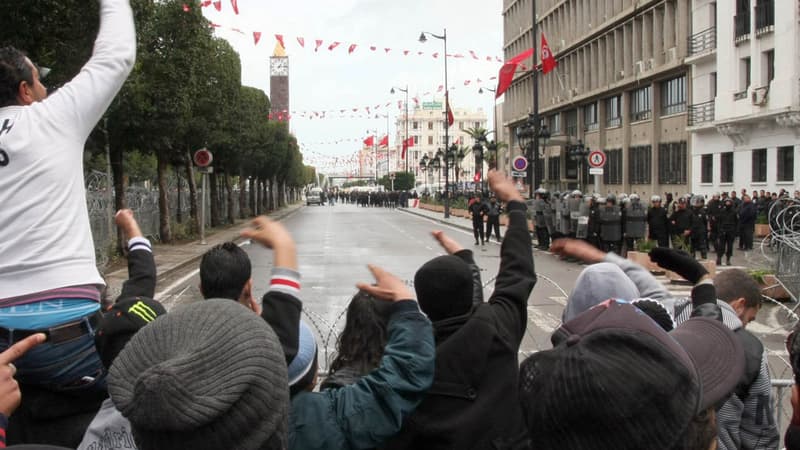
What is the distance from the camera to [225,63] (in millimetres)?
31969

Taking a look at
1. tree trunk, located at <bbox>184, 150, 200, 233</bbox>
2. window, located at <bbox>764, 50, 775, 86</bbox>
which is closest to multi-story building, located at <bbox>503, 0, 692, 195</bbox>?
window, located at <bbox>764, 50, 775, 86</bbox>

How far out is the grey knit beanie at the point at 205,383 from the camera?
1539 millimetres

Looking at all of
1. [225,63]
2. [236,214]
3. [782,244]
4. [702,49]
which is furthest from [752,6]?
[236,214]

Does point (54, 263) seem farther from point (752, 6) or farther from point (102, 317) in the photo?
point (752, 6)

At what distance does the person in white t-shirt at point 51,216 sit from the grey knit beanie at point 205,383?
869 millimetres

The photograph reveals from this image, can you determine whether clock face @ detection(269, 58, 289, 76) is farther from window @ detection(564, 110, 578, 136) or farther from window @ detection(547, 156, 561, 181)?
window @ detection(564, 110, 578, 136)

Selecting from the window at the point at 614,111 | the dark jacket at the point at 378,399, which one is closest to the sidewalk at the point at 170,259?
the dark jacket at the point at 378,399

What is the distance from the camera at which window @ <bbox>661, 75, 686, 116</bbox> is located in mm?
41906

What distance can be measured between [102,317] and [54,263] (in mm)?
239

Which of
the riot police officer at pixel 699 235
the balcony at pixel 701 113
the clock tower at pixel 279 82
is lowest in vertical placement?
the riot police officer at pixel 699 235

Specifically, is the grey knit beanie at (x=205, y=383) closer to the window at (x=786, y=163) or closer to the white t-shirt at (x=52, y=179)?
the white t-shirt at (x=52, y=179)

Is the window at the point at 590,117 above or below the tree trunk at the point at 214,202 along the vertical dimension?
above

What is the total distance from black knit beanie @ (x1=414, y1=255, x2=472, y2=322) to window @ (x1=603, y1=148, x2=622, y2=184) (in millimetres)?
48469

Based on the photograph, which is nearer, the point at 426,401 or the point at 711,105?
the point at 426,401
